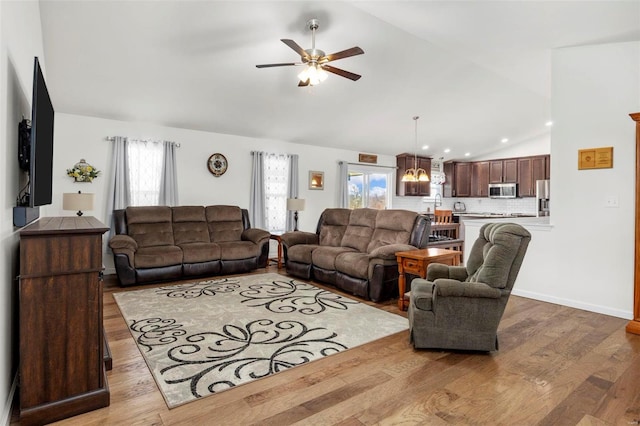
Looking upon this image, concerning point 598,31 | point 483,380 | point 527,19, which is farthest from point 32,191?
point 598,31

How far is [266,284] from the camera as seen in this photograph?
4730mm

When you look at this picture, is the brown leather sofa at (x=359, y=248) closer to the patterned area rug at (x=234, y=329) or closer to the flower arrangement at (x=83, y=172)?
the patterned area rug at (x=234, y=329)

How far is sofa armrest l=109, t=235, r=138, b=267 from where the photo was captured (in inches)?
178

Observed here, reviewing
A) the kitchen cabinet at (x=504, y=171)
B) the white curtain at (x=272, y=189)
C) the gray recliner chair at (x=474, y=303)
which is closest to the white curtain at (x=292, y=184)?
the white curtain at (x=272, y=189)

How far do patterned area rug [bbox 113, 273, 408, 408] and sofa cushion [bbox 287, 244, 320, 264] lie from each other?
1.49 ft

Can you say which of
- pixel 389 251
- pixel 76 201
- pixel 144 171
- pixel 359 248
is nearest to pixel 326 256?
pixel 359 248

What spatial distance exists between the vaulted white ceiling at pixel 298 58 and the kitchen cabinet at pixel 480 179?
2.77 metres

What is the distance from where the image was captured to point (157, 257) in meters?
4.75

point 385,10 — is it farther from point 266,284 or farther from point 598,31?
point 266,284

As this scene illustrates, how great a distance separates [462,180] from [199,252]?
7738 mm

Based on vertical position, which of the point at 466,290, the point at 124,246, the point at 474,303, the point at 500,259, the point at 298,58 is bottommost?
the point at 474,303

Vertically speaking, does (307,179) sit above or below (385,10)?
below

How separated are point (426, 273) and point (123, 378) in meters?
2.61

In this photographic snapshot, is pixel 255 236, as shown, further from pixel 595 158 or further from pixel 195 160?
pixel 595 158
